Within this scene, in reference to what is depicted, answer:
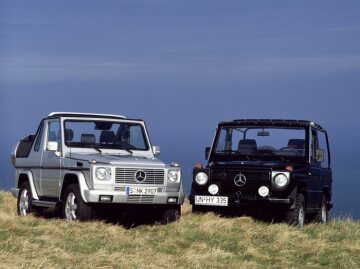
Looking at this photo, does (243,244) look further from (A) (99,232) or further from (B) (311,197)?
(B) (311,197)

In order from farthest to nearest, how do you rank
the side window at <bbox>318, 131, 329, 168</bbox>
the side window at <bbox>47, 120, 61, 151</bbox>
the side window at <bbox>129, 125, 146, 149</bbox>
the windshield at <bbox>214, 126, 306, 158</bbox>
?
the side window at <bbox>318, 131, 329, 168</bbox>
the windshield at <bbox>214, 126, 306, 158</bbox>
the side window at <bbox>129, 125, 146, 149</bbox>
the side window at <bbox>47, 120, 61, 151</bbox>

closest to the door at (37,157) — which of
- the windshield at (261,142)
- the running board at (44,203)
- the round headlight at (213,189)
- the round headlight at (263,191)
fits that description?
the running board at (44,203)

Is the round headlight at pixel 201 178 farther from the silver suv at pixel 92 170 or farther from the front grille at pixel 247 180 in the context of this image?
the silver suv at pixel 92 170

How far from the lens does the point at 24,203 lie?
16.7 meters

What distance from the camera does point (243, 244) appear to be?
12.8 meters

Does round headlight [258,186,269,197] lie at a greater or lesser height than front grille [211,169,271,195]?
lesser

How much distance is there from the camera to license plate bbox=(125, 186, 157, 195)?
47.6ft

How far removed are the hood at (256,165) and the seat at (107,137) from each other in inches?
71.8

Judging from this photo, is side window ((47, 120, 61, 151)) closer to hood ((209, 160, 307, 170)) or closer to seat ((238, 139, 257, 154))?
hood ((209, 160, 307, 170))

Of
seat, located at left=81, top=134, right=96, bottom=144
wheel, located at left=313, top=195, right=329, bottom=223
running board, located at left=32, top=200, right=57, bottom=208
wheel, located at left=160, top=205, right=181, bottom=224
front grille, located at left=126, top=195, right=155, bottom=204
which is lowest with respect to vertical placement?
wheel, located at left=313, top=195, right=329, bottom=223

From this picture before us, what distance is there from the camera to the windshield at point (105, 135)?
51.1 ft

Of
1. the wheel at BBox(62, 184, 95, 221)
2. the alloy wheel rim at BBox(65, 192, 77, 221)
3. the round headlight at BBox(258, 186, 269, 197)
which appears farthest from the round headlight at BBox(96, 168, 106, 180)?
the round headlight at BBox(258, 186, 269, 197)

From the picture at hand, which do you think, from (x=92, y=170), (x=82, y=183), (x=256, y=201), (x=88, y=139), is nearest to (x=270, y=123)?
(x=256, y=201)

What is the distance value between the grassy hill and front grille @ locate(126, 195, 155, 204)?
17.4 inches
